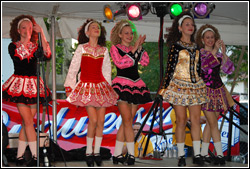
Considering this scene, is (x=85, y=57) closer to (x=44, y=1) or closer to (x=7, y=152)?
(x=44, y=1)

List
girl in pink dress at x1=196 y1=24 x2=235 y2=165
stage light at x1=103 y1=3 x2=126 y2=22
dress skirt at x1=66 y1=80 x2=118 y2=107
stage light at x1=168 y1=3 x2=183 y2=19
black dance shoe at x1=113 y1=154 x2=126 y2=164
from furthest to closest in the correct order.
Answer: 1. stage light at x1=103 y1=3 x2=126 y2=22
2. stage light at x1=168 y1=3 x2=183 y2=19
3. girl in pink dress at x1=196 y1=24 x2=235 y2=165
4. black dance shoe at x1=113 y1=154 x2=126 y2=164
5. dress skirt at x1=66 y1=80 x2=118 y2=107

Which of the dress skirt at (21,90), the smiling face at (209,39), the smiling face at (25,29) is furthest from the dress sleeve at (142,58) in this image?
the smiling face at (25,29)

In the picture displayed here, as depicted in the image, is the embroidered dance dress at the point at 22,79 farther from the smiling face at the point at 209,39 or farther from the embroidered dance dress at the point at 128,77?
the smiling face at the point at 209,39

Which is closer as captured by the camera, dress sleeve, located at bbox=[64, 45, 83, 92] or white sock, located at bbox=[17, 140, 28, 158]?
white sock, located at bbox=[17, 140, 28, 158]

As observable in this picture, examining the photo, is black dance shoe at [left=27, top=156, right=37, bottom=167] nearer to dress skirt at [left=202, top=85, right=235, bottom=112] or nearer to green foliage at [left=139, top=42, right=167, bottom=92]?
dress skirt at [left=202, top=85, right=235, bottom=112]

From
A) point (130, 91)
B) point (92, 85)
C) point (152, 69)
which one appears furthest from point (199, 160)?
point (152, 69)

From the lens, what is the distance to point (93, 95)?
527cm

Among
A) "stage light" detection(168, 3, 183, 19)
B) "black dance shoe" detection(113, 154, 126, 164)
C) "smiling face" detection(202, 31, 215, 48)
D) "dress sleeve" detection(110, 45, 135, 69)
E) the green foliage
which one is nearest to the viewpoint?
"dress sleeve" detection(110, 45, 135, 69)

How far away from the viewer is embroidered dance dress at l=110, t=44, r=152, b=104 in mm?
5383

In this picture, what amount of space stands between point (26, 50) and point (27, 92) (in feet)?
1.85

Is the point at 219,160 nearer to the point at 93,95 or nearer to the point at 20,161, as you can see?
the point at 93,95

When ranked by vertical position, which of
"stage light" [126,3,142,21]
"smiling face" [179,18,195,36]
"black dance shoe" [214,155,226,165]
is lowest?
"black dance shoe" [214,155,226,165]

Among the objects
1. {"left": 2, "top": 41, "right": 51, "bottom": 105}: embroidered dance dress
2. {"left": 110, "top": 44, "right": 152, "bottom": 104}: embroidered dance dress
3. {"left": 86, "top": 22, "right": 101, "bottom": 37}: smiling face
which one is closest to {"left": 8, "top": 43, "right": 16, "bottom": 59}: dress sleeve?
{"left": 2, "top": 41, "right": 51, "bottom": 105}: embroidered dance dress

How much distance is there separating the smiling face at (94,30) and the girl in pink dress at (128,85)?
0.29 metres
